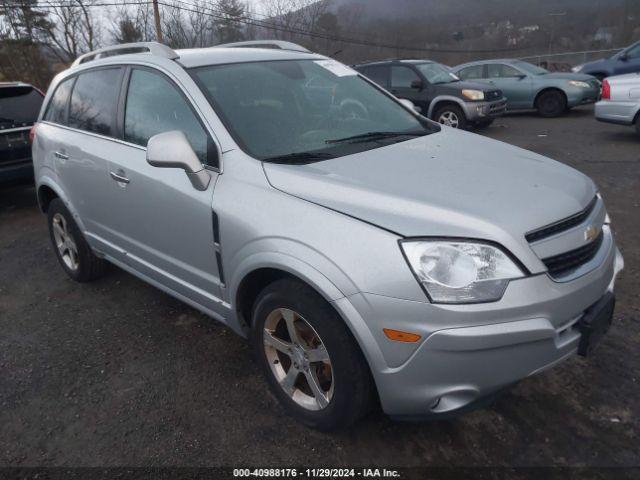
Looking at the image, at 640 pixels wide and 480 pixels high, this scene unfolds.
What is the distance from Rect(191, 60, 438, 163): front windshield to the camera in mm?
2504

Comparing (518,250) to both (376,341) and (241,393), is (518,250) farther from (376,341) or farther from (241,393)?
(241,393)

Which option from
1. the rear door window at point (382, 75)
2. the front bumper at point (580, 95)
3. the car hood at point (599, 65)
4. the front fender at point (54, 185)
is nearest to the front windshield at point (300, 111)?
the front fender at point (54, 185)

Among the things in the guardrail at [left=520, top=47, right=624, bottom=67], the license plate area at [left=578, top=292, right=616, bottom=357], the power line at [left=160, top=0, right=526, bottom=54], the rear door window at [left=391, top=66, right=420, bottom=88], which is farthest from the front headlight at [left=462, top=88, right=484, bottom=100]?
the power line at [left=160, top=0, right=526, bottom=54]

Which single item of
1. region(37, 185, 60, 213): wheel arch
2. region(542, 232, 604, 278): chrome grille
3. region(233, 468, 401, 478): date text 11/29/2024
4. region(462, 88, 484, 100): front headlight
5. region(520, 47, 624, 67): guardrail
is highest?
region(520, 47, 624, 67): guardrail

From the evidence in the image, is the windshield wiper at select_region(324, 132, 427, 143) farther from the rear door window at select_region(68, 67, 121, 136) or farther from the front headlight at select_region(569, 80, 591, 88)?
the front headlight at select_region(569, 80, 591, 88)

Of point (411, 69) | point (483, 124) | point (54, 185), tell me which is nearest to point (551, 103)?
point (483, 124)

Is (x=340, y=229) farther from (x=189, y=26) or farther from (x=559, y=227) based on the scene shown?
(x=189, y=26)

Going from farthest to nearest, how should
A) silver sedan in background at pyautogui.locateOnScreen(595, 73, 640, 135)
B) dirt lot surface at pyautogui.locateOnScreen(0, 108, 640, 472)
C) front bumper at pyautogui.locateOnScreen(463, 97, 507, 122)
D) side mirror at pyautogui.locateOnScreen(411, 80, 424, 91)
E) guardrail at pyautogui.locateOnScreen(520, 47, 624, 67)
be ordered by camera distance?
guardrail at pyautogui.locateOnScreen(520, 47, 624, 67)
side mirror at pyautogui.locateOnScreen(411, 80, 424, 91)
front bumper at pyautogui.locateOnScreen(463, 97, 507, 122)
silver sedan in background at pyautogui.locateOnScreen(595, 73, 640, 135)
dirt lot surface at pyautogui.locateOnScreen(0, 108, 640, 472)

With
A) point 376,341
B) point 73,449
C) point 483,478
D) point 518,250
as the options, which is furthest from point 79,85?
point 483,478

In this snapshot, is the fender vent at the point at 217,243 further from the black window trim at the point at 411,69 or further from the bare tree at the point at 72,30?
the bare tree at the point at 72,30

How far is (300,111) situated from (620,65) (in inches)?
514

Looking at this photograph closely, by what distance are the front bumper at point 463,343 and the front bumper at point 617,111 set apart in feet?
23.8

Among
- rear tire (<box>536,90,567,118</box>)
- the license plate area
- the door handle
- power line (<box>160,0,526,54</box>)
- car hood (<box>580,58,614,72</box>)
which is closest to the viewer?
the license plate area

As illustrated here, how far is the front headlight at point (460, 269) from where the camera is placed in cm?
178
